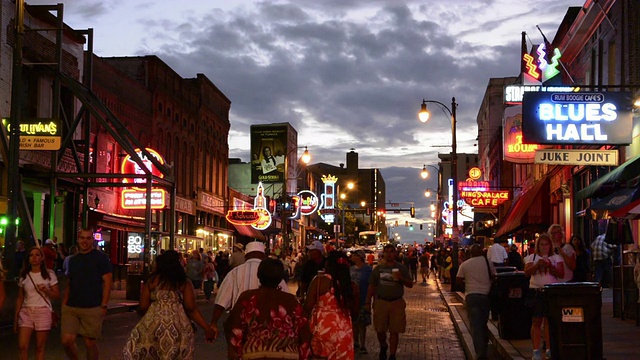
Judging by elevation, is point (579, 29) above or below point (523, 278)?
above

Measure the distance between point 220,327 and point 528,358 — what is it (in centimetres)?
896

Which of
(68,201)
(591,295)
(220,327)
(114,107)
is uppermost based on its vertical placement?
(114,107)

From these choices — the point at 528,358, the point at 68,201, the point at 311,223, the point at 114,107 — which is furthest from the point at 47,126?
the point at 311,223

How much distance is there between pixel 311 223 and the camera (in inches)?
4385

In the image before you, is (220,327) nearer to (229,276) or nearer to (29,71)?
(229,276)

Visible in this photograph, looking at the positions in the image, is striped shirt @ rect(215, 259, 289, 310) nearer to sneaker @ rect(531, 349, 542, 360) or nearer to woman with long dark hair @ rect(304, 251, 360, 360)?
woman with long dark hair @ rect(304, 251, 360, 360)

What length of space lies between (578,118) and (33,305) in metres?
14.5

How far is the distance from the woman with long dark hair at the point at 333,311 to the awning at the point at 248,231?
166 ft

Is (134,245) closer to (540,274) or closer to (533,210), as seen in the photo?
(533,210)

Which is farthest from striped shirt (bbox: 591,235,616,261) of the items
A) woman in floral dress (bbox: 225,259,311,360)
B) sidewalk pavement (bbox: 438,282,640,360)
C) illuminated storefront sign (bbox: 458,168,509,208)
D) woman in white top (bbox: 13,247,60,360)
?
illuminated storefront sign (bbox: 458,168,509,208)

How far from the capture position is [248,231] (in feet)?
206

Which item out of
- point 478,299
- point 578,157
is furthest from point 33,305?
point 578,157

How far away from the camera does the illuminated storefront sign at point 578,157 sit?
21.2 m

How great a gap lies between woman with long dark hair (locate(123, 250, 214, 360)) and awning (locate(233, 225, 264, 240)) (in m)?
52.4
